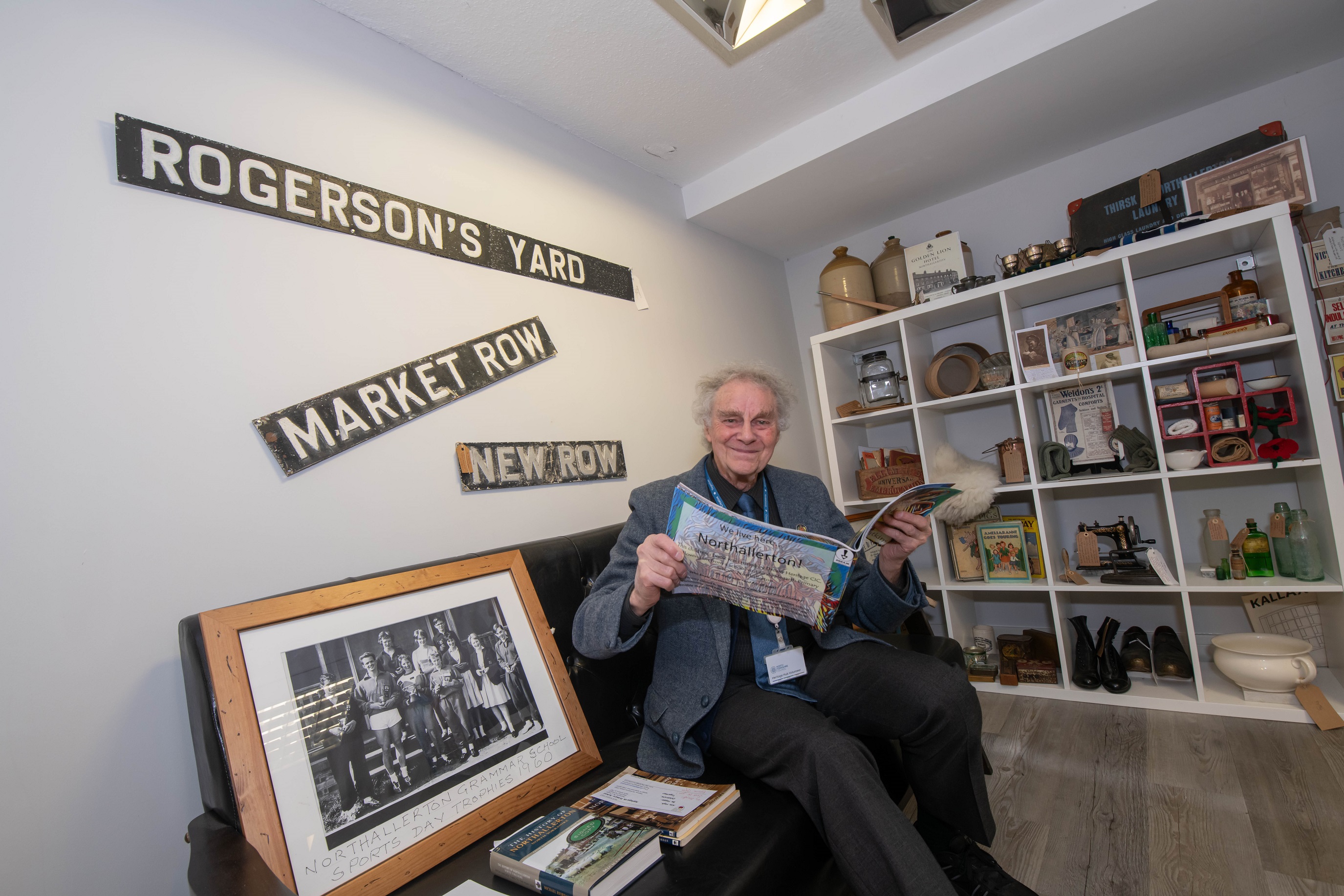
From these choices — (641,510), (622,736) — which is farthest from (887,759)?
(641,510)

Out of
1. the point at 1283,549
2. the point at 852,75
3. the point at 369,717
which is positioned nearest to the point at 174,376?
the point at 369,717

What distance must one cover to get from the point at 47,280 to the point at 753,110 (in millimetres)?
2162

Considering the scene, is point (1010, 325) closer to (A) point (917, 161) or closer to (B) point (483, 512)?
(A) point (917, 161)

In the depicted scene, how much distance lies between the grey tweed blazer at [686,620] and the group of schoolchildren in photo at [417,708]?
19 centimetres

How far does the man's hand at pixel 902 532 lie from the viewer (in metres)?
1.38

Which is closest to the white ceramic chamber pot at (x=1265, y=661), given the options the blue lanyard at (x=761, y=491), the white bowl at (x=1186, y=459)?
the white bowl at (x=1186, y=459)

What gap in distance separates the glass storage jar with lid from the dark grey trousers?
5.44ft

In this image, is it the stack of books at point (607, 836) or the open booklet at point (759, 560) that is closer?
the stack of books at point (607, 836)

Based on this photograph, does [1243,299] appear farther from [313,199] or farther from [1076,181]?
[313,199]

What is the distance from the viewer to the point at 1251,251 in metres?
2.33

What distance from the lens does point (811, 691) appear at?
1.43 metres

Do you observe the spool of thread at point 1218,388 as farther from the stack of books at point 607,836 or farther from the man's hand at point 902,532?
the stack of books at point 607,836

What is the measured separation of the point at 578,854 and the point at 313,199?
60.7 inches

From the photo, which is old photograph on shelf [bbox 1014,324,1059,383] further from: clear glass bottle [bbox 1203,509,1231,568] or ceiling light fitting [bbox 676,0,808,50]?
ceiling light fitting [bbox 676,0,808,50]
